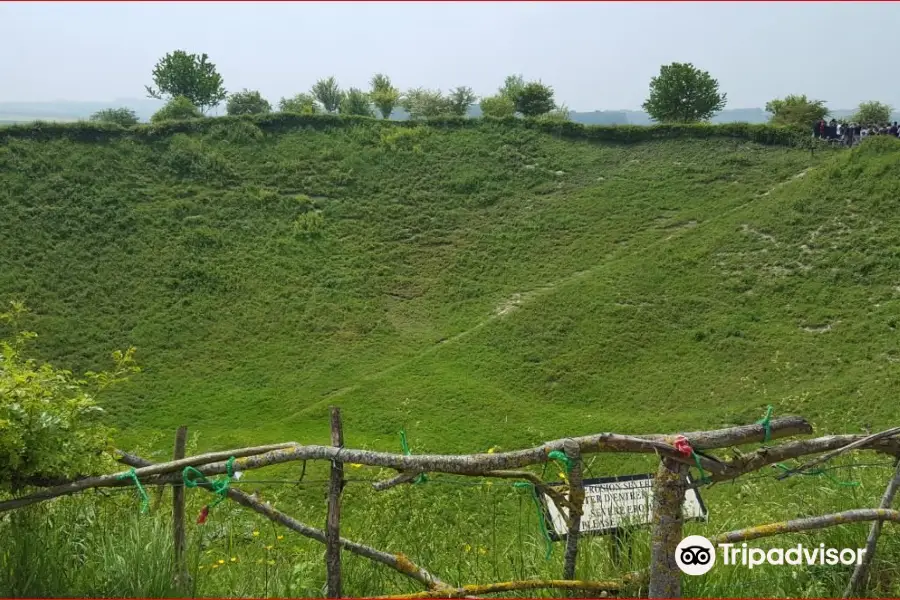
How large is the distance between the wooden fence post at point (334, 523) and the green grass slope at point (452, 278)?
7.87 meters

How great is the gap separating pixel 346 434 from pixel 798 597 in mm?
8916

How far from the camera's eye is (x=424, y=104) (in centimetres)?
3159

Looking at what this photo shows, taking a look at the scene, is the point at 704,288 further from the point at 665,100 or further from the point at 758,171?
the point at 665,100

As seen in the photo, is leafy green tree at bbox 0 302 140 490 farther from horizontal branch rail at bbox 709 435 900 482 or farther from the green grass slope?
the green grass slope

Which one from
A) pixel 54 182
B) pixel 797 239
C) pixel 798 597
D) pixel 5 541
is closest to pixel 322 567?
pixel 5 541

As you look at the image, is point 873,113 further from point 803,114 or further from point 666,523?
point 666,523

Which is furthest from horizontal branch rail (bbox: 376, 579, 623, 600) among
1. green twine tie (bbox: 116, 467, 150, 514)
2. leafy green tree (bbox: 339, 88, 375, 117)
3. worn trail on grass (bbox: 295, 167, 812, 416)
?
leafy green tree (bbox: 339, 88, 375, 117)

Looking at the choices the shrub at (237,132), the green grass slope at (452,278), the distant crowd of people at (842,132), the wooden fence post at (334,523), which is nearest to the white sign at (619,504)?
the wooden fence post at (334,523)

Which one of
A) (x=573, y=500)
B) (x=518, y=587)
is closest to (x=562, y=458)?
(x=573, y=500)

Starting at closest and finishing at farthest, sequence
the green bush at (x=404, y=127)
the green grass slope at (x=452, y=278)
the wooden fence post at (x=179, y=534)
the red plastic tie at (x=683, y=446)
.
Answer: the red plastic tie at (x=683, y=446)
the wooden fence post at (x=179, y=534)
the green grass slope at (x=452, y=278)
the green bush at (x=404, y=127)

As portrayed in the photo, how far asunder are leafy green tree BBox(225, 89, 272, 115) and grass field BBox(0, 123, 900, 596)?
7.52 m

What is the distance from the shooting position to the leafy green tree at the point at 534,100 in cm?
3241

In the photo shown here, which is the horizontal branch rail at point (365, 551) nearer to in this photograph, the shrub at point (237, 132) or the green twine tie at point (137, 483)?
the green twine tie at point (137, 483)

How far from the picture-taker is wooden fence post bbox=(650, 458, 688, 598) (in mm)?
2498
